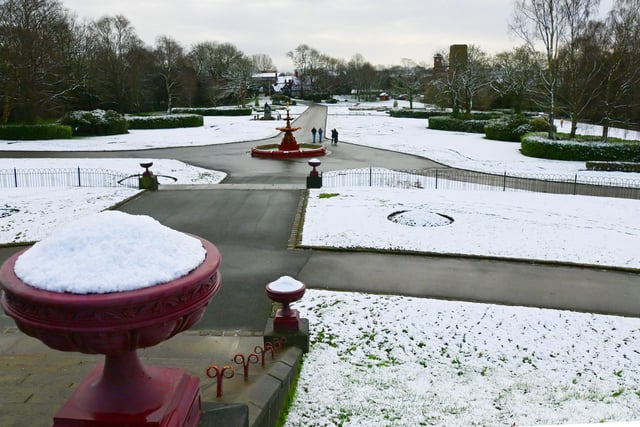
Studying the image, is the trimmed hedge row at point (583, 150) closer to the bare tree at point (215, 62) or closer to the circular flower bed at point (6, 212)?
the circular flower bed at point (6, 212)

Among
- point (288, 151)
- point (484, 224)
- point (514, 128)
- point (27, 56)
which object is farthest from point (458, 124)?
point (484, 224)

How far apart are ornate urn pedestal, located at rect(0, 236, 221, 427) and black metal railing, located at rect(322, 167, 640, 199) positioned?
57.7ft

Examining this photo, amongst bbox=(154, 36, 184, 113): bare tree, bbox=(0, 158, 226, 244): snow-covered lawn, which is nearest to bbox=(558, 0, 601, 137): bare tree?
bbox=(0, 158, 226, 244): snow-covered lawn

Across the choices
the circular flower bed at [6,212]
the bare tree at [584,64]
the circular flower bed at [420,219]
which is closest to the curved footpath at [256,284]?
the circular flower bed at [420,219]

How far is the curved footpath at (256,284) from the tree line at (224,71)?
23.7 meters

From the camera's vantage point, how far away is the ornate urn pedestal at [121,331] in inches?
117

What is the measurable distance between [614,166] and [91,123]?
34.6 meters

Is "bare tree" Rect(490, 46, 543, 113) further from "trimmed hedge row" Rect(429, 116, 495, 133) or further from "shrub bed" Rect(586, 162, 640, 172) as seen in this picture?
"shrub bed" Rect(586, 162, 640, 172)

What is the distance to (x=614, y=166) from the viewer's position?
2722cm

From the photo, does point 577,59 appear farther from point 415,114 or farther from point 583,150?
point 415,114

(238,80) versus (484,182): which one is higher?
(238,80)

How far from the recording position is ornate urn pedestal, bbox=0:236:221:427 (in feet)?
9.77

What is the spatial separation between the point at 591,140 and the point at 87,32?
66.2 meters

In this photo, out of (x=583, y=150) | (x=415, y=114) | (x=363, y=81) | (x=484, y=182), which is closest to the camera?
(x=484, y=182)
